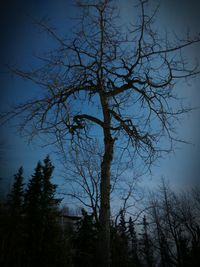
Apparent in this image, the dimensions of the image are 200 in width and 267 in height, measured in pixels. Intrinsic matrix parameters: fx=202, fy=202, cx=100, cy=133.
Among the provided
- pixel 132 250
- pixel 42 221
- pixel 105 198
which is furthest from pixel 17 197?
pixel 105 198

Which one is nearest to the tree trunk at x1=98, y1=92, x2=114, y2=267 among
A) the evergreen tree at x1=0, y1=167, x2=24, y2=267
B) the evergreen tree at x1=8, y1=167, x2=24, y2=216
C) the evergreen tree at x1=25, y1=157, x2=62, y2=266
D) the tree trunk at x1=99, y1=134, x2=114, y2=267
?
the tree trunk at x1=99, y1=134, x2=114, y2=267

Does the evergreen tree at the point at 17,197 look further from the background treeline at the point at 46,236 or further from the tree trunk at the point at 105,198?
the tree trunk at the point at 105,198

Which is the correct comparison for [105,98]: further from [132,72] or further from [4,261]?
[4,261]

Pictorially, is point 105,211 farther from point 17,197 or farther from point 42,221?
point 17,197

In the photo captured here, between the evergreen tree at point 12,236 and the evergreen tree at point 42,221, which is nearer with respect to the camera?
the evergreen tree at point 12,236

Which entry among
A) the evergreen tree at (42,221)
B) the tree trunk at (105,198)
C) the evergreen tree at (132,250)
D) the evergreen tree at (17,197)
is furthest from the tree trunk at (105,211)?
the evergreen tree at (17,197)

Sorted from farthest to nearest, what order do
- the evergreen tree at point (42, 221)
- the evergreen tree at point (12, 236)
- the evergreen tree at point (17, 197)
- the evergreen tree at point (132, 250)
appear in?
the evergreen tree at point (17, 197)
the evergreen tree at point (42, 221)
the evergreen tree at point (12, 236)
the evergreen tree at point (132, 250)

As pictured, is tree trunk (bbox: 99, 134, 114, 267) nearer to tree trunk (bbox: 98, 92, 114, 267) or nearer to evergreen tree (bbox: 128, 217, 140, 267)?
tree trunk (bbox: 98, 92, 114, 267)

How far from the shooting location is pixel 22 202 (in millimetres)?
21250

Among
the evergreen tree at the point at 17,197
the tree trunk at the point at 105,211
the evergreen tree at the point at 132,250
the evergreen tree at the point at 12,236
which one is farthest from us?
the evergreen tree at the point at 17,197

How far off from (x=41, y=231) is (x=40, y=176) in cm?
569

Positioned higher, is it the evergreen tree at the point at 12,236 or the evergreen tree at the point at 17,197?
the evergreen tree at the point at 17,197

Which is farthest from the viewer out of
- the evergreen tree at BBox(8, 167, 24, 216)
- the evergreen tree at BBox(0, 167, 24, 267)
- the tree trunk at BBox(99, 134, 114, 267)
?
the evergreen tree at BBox(8, 167, 24, 216)

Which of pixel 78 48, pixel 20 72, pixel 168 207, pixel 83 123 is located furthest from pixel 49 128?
pixel 168 207
